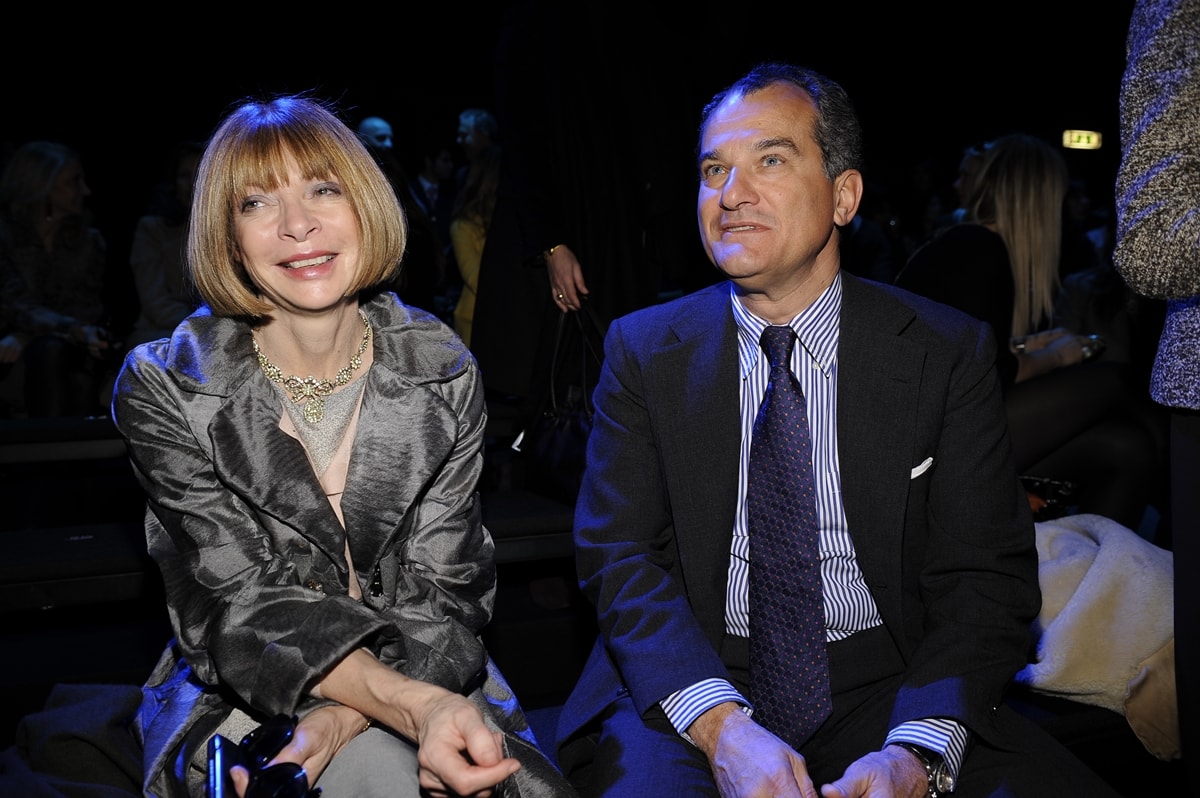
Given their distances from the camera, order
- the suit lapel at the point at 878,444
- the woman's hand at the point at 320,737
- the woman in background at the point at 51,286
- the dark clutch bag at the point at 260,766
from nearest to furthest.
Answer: the dark clutch bag at the point at 260,766 < the woman's hand at the point at 320,737 < the suit lapel at the point at 878,444 < the woman in background at the point at 51,286

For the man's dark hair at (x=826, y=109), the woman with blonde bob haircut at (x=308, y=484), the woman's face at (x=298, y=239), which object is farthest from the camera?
the man's dark hair at (x=826, y=109)

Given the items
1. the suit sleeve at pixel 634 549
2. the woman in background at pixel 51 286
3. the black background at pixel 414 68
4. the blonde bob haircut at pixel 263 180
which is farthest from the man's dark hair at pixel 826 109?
the black background at pixel 414 68

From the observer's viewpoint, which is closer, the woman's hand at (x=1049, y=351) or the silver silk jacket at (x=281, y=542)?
the silver silk jacket at (x=281, y=542)

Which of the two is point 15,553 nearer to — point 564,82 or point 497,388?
point 497,388

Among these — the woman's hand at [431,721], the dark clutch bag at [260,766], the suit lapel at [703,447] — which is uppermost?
the suit lapel at [703,447]

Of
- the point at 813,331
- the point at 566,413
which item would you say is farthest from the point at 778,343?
the point at 566,413

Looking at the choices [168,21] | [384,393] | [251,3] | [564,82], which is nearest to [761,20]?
[251,3]

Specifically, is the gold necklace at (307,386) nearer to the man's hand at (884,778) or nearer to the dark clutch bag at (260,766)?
the dark clutch bag at (260,766)

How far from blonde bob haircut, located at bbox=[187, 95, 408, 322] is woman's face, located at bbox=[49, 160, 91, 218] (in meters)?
3.94

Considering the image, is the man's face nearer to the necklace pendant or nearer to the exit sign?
the necklace pendant

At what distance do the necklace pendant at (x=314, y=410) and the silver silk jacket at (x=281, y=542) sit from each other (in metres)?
0.07

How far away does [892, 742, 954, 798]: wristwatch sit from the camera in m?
1.73

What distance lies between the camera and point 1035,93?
10.4 meters

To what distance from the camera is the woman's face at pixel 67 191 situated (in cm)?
527
